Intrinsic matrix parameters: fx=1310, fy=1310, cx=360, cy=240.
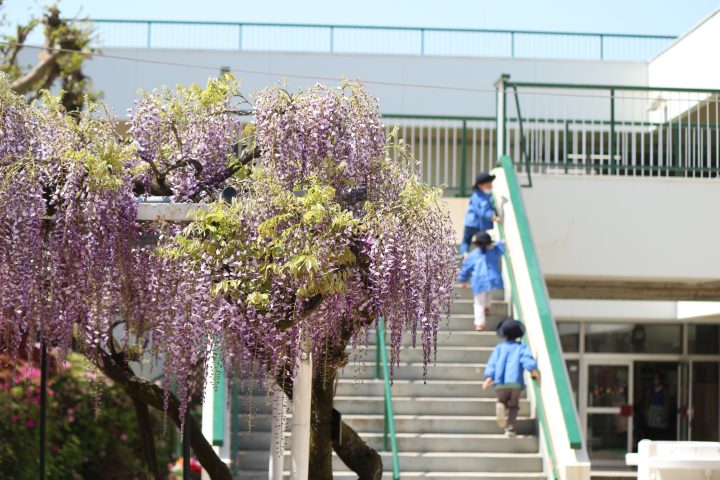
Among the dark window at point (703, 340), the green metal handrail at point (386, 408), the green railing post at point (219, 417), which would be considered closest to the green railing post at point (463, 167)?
the green metal handrail at point (386, 408)

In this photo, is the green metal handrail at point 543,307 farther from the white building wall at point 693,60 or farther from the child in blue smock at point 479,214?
the white building wall at point 693,60

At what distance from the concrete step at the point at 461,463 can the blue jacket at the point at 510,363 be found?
640 millimetres

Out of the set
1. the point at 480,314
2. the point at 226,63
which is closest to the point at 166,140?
the point at 480,314

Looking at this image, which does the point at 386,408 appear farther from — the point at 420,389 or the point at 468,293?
the point at 468,293

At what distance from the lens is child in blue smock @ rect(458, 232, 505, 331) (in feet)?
41.8

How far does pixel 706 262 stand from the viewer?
47.7 ft

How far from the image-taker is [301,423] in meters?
7.98

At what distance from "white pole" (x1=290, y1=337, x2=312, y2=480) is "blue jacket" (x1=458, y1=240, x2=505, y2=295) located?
4.99m

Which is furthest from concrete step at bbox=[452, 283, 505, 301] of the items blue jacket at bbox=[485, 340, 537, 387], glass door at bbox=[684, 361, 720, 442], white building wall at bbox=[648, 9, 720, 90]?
glass door at bbox=[684, 361, 720, 442]

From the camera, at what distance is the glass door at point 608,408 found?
21641 millimetres

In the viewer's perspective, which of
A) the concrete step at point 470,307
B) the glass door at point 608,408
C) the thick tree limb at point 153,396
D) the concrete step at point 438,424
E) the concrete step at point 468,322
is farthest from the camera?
the glass door at point 608,408

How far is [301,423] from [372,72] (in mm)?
13656

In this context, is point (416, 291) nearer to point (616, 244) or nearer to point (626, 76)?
point (616, 244)

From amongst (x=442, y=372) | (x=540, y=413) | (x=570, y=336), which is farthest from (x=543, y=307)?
(x=570, y=336)
